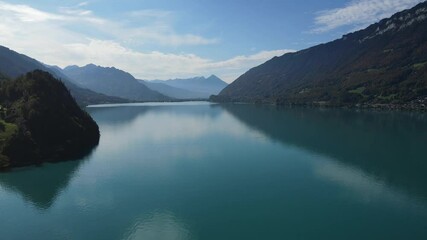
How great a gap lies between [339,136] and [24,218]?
378 feet

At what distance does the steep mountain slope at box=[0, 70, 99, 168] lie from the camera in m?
89.0

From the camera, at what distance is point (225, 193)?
65.6 meters

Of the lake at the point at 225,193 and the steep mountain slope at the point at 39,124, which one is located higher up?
the steep mountain slope at the point at 39,124

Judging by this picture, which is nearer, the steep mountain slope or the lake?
the lake

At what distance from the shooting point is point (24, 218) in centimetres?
5541

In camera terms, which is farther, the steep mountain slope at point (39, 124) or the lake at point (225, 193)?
the steep mountain slope at point (39, 124)

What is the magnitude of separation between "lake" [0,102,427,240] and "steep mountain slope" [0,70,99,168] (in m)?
6.10

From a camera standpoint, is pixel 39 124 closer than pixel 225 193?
No

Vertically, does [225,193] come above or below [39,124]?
below

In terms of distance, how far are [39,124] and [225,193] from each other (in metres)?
61.8

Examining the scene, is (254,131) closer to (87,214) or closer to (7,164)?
(7,164)

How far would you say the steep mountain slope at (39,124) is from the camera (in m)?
89.0

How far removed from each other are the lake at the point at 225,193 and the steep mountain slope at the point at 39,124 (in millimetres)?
6103

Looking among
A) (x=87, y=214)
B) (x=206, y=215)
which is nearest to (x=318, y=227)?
(x=206, y=215)
